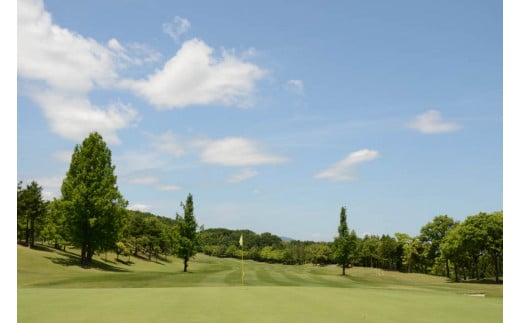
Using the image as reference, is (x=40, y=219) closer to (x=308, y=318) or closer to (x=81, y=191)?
(x=81, y=191)

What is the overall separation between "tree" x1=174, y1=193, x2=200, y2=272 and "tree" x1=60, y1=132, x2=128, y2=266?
8.65m

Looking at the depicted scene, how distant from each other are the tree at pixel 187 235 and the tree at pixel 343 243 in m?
30.5

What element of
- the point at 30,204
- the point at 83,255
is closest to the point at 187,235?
the point at 83,255

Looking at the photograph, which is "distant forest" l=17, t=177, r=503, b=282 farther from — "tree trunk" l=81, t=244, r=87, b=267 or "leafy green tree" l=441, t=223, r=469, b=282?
"tree trunk" l=81, t=244, r=87, b=267

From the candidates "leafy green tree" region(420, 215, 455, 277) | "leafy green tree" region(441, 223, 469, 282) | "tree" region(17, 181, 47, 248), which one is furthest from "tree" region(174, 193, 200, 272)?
"leafy green tree" region(420, 215, 455, 277)

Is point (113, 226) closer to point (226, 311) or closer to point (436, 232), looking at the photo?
point (226, 311)

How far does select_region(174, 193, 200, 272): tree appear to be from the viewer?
56531 mm

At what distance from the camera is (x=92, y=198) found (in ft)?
157

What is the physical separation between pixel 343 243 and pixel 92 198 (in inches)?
1831

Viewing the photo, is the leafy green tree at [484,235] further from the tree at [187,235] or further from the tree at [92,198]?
the tree at [92,198]

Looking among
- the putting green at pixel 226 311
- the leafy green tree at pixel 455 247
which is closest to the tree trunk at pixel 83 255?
the putting green at pixel 226 311
